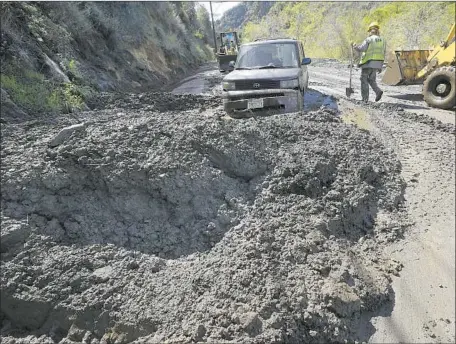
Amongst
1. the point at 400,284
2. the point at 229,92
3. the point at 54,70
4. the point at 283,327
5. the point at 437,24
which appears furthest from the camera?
the point at 437,24

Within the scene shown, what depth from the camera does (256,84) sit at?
22.4ft

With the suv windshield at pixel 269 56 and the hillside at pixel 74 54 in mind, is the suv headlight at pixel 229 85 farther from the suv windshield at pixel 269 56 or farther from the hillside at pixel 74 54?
the hillside at pixel 74 54

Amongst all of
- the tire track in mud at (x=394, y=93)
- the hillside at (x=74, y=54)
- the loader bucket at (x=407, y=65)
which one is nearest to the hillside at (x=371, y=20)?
the tire track in mud at (x=394, y=93)

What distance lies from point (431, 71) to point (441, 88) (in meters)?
0.86

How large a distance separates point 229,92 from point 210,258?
438 centimetres

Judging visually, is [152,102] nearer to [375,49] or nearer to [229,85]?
[229,85]

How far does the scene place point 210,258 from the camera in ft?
10.8

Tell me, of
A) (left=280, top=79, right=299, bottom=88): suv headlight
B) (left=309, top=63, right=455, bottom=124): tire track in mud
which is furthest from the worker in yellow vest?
(left=280, top=79, right=299, bottom=88): suv headlight

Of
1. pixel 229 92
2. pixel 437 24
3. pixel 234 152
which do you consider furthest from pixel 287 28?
pixel 234 152

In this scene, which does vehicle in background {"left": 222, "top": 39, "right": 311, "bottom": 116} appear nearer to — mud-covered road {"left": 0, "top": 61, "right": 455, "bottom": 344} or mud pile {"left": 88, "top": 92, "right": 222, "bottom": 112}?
mud pile {"left": 88, "top": 92, "right": 222, "bottom": 112}

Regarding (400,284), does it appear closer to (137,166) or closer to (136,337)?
(136,337)

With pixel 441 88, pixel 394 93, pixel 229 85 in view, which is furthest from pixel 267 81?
pixel 394 93

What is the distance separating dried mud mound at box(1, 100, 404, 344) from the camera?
2838 mm

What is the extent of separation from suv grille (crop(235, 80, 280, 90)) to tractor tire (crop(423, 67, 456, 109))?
373cm
